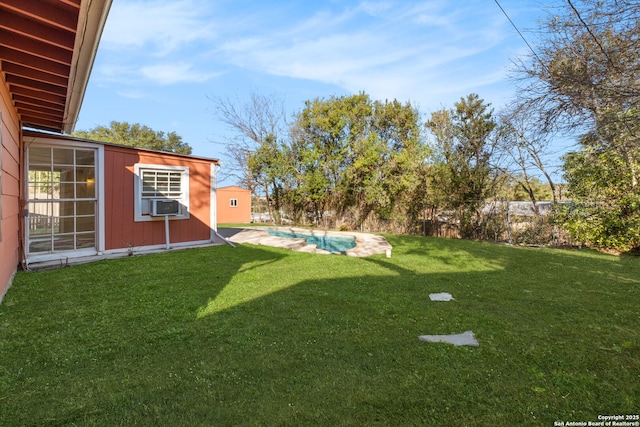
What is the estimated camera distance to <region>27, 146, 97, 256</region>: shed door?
684 cm

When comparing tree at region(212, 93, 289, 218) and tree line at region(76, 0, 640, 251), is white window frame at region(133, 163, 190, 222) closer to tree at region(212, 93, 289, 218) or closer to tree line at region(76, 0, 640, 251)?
tree line at region(76, 0, 640, 251)

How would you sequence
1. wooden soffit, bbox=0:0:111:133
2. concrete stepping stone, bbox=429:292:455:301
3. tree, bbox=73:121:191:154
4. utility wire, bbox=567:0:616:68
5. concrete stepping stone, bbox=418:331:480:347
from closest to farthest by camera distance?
wooden soffit, bbox=0:0:111:133 → concrete stepping stone, bbox=418:331:480:347 → utility wire, bbox=567:0:616:68 → concrete stepping stone, bbox=429:292:455:301 → tree, bbox=73:121:191:154

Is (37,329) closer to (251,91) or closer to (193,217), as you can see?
(193,217)

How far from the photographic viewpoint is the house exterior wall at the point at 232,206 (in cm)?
2188

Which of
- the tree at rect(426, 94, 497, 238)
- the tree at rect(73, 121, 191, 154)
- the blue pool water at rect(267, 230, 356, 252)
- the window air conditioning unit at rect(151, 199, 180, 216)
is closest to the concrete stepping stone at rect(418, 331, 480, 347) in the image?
the window air conditioning unit at rect(151, 199, 180, 216)

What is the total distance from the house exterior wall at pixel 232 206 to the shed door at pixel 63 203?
506 inches

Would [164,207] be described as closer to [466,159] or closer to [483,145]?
[466,159]

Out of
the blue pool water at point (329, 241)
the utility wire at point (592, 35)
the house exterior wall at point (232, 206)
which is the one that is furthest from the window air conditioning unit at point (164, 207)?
the house exterior wall at point (232, 206)

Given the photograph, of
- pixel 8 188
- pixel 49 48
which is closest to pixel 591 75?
pixel 49 48

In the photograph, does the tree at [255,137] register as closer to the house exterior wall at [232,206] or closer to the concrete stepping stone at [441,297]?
the house exterior wall at [232,206]

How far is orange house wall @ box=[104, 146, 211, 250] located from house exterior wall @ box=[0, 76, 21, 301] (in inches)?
59.9

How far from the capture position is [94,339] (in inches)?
108

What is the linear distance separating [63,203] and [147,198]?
2.75 meters

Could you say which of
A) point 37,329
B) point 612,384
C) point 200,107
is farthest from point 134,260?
point 200,107
